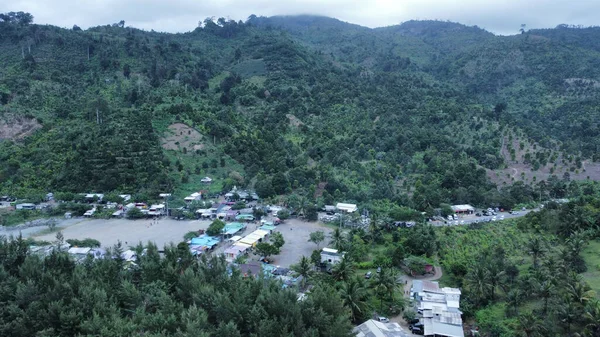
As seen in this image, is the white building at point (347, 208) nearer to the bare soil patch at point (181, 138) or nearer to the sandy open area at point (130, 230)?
the sandy open area at point (130, 230)

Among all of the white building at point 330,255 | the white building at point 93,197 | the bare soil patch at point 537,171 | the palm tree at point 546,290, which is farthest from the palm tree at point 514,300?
the white building at point 93,197

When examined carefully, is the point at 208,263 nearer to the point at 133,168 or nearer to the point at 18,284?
the point at 18,284

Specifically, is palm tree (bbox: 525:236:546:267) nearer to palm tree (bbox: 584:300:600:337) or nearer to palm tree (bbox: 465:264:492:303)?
palm tree (bbox: 465:264:492:303)

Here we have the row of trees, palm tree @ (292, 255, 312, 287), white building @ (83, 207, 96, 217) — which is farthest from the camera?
white building @ (83, 207, 96, 217)

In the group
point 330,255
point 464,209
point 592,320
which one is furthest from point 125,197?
point 592,320

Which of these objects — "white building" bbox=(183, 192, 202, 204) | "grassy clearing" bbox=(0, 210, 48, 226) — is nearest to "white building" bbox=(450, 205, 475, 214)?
"white building" bbox=(183, 192, 202, 204)
